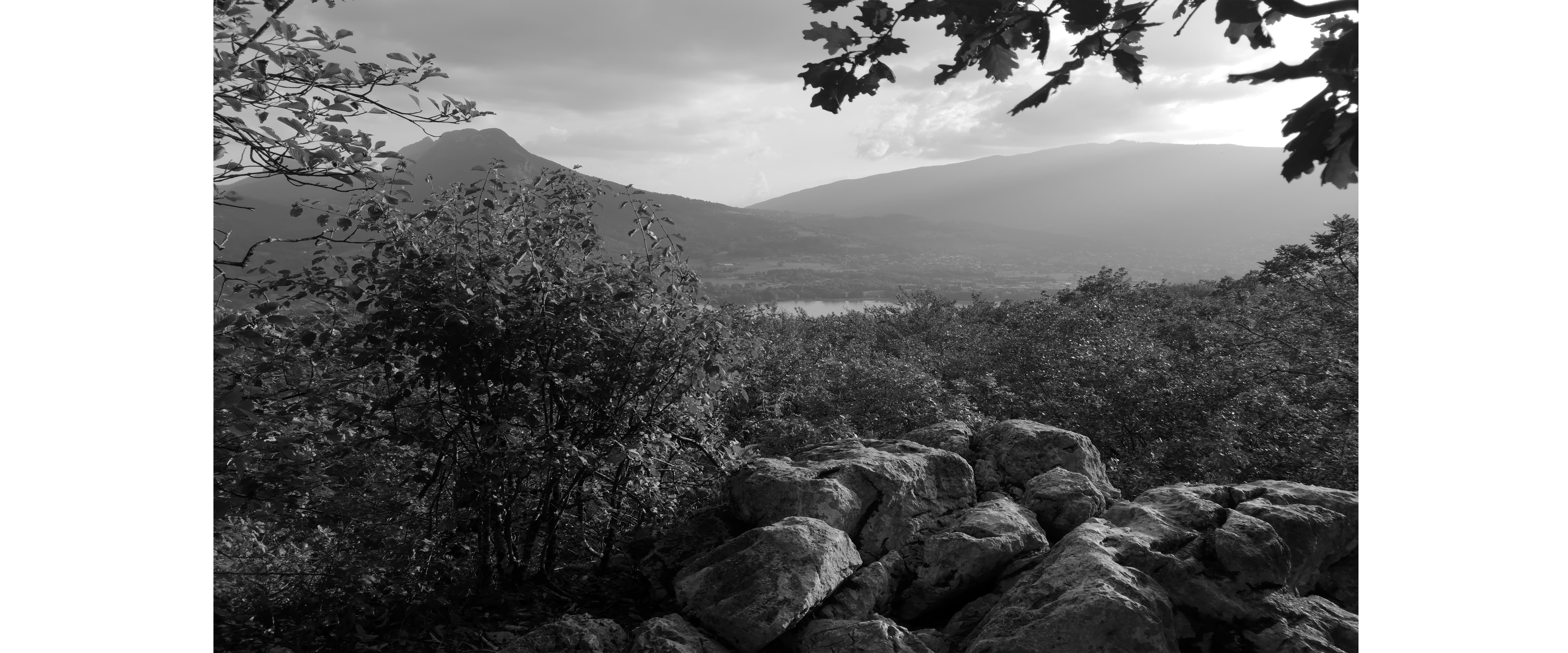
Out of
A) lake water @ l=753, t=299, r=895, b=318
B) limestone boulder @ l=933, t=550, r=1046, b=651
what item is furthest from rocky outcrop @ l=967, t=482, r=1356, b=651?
lake water @ l=753, t=299, r=895, b=318

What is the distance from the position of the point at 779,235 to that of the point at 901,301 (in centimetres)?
2488

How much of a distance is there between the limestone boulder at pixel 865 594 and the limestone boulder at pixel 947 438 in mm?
1566

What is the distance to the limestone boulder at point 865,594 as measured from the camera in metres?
3.53

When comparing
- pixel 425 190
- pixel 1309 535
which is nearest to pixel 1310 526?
pixel 1309 535

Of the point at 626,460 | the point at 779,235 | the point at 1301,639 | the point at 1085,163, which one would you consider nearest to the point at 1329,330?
the point at 1301,639

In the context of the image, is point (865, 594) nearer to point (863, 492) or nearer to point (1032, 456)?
point (863, 492)

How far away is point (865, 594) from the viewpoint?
3658 mm

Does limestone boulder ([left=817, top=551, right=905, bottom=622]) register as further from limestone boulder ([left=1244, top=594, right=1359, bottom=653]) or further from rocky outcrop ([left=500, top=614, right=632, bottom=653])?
limestone boulder ([left=1244, top=594, right=1359, bottom=653])

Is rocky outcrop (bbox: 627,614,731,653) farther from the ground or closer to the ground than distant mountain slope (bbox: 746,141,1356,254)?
closer to the ground

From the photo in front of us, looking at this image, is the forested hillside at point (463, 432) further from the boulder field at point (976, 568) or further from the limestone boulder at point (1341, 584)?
the limestone boulder at point (1341, 584)

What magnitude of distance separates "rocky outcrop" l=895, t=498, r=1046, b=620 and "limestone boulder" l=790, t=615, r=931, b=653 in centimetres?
52

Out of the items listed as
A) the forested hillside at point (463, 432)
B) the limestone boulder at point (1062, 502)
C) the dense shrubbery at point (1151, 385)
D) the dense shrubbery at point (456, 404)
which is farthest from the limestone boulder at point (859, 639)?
the dense shrubbery at point (1151, 385)

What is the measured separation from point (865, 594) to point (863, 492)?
0.87 m

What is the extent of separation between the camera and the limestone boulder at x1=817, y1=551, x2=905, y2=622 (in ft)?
11.6
